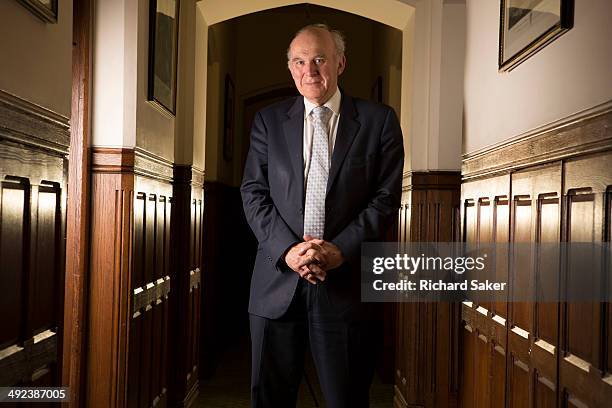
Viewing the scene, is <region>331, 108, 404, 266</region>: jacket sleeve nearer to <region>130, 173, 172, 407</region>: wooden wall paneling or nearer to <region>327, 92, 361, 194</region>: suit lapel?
<region>327, 92, 361, 194</region>: suit lapel

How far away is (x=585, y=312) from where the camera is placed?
7.77 ft

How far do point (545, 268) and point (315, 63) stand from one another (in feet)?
3.50

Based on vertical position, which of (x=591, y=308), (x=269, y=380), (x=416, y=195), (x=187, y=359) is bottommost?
(x=187, y=359)

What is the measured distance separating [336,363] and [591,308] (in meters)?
0.77

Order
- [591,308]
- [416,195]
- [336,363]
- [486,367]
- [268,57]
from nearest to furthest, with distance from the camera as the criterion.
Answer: [591,308], [336,363], [486,367], [416,195], [268,57]

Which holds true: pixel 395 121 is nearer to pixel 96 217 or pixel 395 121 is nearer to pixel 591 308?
pixel 591 308

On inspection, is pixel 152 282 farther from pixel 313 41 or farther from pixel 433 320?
pixel 313 41

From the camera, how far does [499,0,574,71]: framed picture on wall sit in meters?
2.65

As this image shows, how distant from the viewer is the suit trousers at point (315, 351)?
2.48 metres

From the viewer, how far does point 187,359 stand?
5.61 metres

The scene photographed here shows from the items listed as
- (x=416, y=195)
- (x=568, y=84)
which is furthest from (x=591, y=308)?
(x=416, y=195)

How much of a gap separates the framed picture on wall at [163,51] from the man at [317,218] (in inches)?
69.8

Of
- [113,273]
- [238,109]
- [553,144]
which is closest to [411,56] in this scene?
[113,273]

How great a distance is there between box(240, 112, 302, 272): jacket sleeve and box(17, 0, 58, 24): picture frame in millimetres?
764
